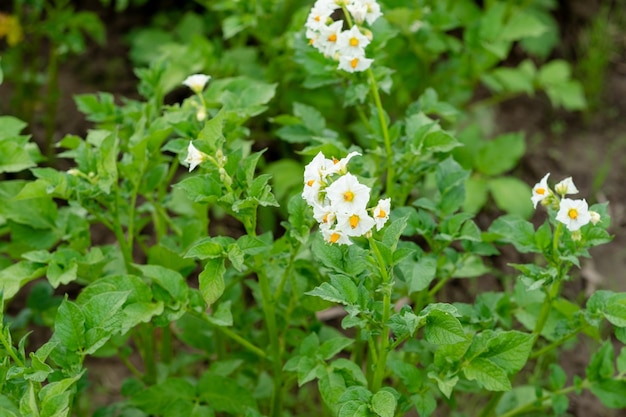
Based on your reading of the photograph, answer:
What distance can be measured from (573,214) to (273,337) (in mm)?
746

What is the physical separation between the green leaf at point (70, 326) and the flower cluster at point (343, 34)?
0.78 m

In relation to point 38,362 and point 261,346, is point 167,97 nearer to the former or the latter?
point 261,346

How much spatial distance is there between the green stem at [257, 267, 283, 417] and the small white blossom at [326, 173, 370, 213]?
43cm

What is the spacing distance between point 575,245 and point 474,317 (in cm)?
29

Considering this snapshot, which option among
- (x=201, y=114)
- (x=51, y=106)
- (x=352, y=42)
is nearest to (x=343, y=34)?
(x=352, y=42)

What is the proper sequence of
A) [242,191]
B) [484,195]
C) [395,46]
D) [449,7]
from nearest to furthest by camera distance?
[242,191] < [395,46] < [484,195] < [449,7]

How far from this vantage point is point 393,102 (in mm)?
3082

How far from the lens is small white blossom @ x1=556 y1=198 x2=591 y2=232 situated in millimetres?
1626

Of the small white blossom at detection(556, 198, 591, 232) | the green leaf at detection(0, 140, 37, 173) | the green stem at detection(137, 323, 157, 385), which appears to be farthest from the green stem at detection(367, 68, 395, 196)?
the green leaf at detection(0, 140, 37, 173)

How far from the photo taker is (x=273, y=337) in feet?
6.40

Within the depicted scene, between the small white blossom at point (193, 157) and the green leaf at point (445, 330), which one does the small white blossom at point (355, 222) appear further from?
the small white blossom at point (193, 157)

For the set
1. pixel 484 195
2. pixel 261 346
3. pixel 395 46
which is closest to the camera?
pixel 261 346

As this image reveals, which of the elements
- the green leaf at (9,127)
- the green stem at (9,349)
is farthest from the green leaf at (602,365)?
the green leaf at (9,127)

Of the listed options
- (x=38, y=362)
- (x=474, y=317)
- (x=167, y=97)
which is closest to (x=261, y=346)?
(x=474, y=317)
